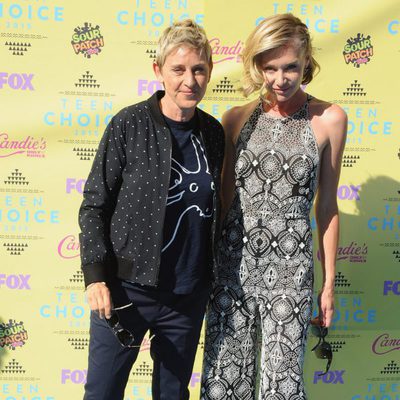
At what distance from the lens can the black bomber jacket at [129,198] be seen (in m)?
1.83

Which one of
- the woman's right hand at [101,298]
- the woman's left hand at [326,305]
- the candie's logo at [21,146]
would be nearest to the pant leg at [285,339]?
the woman's left hand at [326,305]

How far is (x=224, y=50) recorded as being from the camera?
106 inches

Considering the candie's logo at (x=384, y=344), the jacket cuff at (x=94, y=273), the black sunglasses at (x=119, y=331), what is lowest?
the candie's logo at (x=384, y=344)

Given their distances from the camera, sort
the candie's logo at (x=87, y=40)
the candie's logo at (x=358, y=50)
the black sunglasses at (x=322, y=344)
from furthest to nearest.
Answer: the candie's logo at (x=358, y=50) → the candie's logo at (x=87, y=40) → the black sunglasses at (x=322, y=344)

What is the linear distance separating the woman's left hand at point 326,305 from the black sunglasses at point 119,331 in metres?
0.77

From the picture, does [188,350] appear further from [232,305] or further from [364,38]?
[364,38]

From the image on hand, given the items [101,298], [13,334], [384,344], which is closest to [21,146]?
[13,334]

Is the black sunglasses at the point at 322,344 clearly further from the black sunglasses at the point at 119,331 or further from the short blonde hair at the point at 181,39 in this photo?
the short blonde hair at the point at 181,39

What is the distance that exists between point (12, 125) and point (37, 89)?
0.22 metres

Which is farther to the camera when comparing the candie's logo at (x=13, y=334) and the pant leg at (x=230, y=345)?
the candie's logo at (x=13, y=334)

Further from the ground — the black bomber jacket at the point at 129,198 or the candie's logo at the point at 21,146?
the candie's logo at the point at 21,146

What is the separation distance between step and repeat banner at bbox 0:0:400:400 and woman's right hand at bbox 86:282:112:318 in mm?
1038

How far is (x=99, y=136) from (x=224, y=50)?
2.52ft

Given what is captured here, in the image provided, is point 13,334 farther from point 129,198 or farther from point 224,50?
point 224,50
